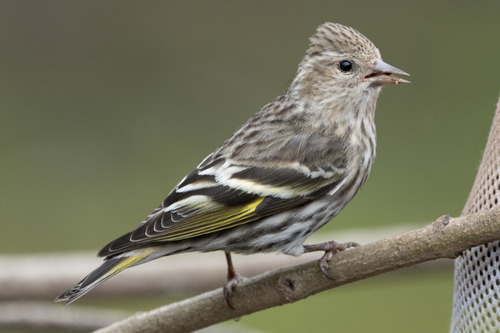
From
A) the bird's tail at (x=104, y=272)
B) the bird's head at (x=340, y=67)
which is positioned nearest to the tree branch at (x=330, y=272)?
the bird's tail at (x=104, y=272)

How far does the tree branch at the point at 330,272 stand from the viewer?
2857 mm

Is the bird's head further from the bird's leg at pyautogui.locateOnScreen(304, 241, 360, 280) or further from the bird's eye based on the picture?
the bird's leg at pyautogui.locateOnScreen(304, 241, 360, 280)

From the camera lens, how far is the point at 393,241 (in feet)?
9.75

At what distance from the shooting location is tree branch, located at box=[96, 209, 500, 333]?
2857mm

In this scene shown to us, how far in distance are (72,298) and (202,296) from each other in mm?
507

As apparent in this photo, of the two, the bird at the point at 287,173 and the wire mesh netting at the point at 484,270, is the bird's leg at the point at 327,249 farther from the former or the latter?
the wire mesh netting at the point at 484,270

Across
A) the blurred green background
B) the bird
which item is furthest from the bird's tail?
the blurred green background

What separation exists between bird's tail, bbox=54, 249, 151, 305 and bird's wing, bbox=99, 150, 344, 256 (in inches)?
1.4

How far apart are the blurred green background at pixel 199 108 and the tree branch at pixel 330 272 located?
2.61 meters

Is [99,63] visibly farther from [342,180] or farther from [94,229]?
[342,180]

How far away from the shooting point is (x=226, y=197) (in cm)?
353

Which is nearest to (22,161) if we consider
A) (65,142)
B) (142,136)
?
(65,142)

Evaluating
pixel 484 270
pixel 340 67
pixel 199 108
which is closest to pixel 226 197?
pixel 340 67

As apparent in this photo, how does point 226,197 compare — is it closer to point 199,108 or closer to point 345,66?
point 345,66
